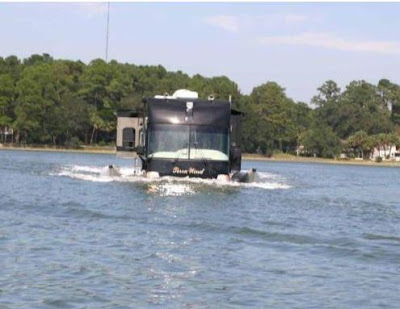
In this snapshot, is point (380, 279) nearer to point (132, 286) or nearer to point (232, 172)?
point (132, 286)

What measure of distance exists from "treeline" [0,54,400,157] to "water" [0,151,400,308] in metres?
91.3

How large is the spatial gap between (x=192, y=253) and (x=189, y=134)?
18.5 m

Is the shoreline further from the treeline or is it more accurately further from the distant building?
the distant building

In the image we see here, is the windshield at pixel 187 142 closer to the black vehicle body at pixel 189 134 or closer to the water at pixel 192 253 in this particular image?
the black vehicle body at pixel 189 134

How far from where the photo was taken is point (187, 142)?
32.5 m

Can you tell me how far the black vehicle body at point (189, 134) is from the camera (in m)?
32.3

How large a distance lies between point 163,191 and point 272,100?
113483mm

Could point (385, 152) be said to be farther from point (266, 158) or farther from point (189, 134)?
point (189, 134)

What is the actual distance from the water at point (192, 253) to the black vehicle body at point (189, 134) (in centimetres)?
707

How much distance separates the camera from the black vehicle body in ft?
106

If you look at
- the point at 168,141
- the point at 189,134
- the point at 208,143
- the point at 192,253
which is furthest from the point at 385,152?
the point at 192,253

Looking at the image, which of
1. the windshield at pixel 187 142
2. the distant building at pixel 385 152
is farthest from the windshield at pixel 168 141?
the distant building at pixel 385 152

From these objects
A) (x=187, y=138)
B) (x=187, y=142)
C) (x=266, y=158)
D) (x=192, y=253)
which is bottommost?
(x=192, y=253)

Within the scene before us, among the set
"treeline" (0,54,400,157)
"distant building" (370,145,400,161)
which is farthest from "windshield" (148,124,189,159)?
"distant building" (370,145,400,161)
